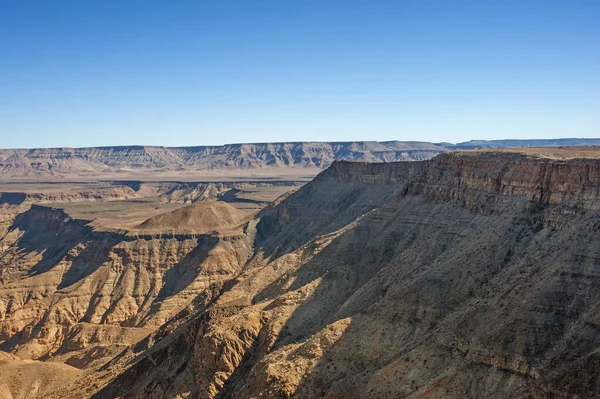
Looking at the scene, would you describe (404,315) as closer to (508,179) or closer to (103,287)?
(508,179)

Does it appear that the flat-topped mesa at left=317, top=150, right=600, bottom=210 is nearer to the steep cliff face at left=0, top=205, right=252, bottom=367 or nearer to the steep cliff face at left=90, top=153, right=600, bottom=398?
the steep cliff face at left=90, top=153, right=600, bottom=398

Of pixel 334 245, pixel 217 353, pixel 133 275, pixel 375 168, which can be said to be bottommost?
pixel 133 275

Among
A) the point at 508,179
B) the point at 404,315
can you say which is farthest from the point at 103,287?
the point at 508,179

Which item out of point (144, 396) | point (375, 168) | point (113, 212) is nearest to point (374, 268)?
point (144, 396)

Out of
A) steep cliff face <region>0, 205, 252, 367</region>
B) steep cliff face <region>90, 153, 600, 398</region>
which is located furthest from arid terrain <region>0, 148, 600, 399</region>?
steep cliff face <region>0, 205, 252, 367</region>

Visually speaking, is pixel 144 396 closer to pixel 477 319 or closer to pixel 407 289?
pixel 407 289

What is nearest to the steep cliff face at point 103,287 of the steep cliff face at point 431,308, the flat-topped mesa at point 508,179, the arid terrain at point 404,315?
the arid terrain at point 404,315
